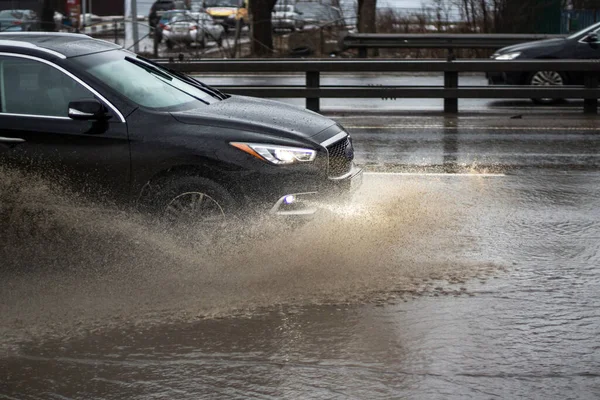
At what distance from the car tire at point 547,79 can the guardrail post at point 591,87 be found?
148 centimetres

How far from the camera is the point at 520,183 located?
1077cm

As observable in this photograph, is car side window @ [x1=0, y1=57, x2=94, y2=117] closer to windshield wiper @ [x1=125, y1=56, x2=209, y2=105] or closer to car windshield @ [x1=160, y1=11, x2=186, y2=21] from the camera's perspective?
windshield wiper @ [x1=125, y1=56, x2=209, y2=105]

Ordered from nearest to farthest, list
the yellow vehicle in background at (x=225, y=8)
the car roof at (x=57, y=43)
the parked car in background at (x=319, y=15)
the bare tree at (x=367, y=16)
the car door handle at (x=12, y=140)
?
the car door handle at (x=12, y=140) < the car roof at (x=57, y=43) < the parked car in background at (x=319, y=15) < the bare tree at (x=367, y=16) < the yellow vehicle in background at (x=225, y=8)

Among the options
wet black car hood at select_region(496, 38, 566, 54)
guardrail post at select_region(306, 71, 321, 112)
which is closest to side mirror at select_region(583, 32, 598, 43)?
wet black car hood at select_region(496, 38, 566, 54)

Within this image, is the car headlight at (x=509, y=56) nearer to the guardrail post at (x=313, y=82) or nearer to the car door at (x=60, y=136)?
the guardrail post at (x=313, y=82)

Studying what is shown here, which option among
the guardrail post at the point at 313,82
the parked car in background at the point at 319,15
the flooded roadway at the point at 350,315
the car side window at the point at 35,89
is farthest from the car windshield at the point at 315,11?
the car side window at the point at 35,89

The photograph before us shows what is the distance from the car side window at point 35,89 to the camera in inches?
309

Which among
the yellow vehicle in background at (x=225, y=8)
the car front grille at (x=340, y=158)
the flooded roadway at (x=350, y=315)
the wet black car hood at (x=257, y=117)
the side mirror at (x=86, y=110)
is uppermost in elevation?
the yellow vehicle in background at (x=225, y=8)

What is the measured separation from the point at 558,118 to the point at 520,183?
6.57 metres

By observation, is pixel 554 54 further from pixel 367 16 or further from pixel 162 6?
pixel 162 6

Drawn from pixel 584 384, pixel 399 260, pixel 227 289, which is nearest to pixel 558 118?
pixel 399 260

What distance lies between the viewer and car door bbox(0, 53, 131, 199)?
762cm

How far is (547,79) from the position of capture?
63.5ft

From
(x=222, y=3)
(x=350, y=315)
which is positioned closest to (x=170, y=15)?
(x=222, y=3)
